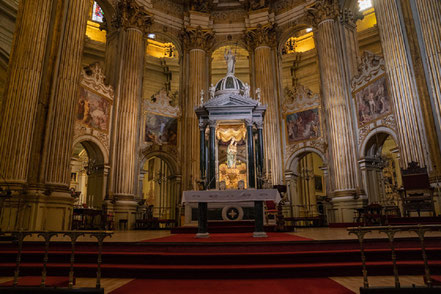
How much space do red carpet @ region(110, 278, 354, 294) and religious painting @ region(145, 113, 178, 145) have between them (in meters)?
12.4

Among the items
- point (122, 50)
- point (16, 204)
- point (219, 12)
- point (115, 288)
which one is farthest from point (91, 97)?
point (115, 288)

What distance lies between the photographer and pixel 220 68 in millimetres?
22969

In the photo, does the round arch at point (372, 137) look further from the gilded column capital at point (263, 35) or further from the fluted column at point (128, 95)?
the fluted column at point (128, 95)

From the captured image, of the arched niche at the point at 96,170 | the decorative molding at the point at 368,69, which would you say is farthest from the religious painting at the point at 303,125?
the arched niche at the point at 96,170

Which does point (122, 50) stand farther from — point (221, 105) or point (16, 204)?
point (16, 204)

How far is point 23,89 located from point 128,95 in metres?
6.31

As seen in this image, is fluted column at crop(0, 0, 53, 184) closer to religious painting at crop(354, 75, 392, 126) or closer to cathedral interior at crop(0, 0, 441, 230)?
cathedral interior at crop(0, 0, 441, 230)

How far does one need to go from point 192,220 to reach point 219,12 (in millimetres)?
13012

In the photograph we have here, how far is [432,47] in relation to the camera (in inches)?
376

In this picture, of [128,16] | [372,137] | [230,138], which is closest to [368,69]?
[372,137]

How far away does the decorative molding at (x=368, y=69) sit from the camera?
12.2 m

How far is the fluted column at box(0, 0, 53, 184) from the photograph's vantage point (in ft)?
27.7

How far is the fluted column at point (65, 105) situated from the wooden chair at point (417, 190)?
10.3m

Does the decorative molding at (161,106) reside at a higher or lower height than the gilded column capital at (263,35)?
lower
